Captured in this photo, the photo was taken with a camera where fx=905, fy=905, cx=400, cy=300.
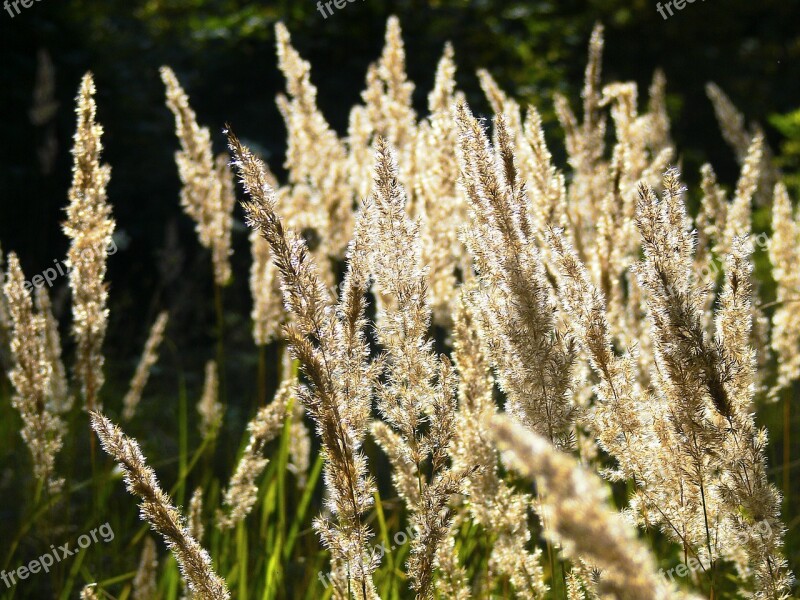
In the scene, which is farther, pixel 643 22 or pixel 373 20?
pixel 643 22

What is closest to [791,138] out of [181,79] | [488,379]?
[181,79]

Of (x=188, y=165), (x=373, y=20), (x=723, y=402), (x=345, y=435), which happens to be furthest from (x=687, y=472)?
(x=373, y=20)

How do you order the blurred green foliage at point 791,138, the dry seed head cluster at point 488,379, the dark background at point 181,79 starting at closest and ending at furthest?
the dry seed head cluster at point 488,379, the blurred green foliage at point 791,138, the dark background at point 181,79

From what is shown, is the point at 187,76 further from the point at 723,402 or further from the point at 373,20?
the point at 723,402

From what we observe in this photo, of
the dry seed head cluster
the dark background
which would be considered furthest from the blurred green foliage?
the dry seed head cluster

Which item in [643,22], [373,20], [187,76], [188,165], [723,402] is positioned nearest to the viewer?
[723,402]

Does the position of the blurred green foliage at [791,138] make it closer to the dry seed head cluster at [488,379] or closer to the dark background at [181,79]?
→ the dark background at [181,79]

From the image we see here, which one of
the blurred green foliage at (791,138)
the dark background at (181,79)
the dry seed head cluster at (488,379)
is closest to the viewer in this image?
the dry seed head cluster at (488,379)

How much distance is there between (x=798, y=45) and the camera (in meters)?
13.9

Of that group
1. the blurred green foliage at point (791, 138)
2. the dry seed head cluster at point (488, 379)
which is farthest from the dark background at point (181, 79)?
the dry seed head cluster at point (488, 379)

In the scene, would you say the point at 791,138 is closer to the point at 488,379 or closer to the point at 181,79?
the point at 181,79

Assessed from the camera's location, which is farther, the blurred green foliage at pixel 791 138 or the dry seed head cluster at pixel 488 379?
the blurred green foliage at pixel 791 138

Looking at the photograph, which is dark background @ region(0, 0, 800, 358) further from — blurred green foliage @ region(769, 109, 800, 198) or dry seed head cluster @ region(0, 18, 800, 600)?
dry seed head cluster @ region(0, 18, 800, 600)

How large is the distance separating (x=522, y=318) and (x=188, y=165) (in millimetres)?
1744
